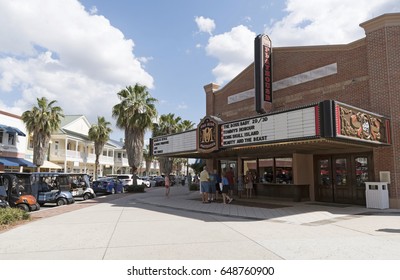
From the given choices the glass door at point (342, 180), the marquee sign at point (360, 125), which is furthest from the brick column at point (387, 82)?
the glass door at point (342, 180)

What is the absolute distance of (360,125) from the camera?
12383 millimetres

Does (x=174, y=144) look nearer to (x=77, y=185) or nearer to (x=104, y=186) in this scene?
(x=77, y=185)

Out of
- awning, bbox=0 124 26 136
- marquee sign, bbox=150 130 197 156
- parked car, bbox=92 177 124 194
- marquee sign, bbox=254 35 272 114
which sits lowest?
parked car, bbox=92 177 124 194

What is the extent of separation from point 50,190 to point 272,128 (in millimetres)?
12882

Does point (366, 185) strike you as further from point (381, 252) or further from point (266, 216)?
point (381, 252)

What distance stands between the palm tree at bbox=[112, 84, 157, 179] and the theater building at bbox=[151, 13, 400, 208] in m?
7.08

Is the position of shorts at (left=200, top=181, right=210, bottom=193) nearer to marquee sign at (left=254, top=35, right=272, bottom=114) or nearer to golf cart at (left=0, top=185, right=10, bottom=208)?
marquee sign at (left=254, top=35, right=272, bottom=114)

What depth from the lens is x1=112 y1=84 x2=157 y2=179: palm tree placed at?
2808cm

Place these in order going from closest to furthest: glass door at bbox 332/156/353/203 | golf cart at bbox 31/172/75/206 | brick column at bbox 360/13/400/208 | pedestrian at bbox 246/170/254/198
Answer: brick column at bbox 360/13/400/208 < glass door at bbox 332/156/353/203 < golf cart at bbox 31/172/75/206 < pedestrian at bbox 246/170/254/198

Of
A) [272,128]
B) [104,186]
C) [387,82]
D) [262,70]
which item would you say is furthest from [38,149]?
[387,82]

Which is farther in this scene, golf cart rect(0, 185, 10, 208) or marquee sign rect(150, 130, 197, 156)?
marquee sign rect(150, 130, 197, 156)

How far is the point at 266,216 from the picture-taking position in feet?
38.7

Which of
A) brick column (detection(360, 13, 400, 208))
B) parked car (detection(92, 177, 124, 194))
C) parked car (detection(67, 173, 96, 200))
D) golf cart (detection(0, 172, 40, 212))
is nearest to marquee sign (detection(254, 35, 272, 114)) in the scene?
brick column (detection(360, 13, 400, 208))

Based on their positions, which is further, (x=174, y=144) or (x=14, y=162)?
(x=14, y=162)
